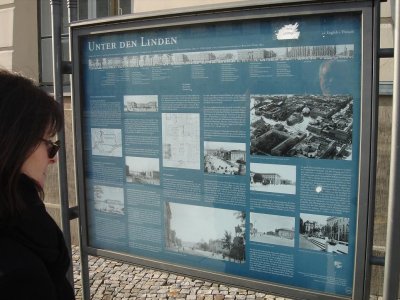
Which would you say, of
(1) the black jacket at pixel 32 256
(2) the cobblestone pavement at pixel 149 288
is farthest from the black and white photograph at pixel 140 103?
(2) the cobblestone pavement at pixel 149 288

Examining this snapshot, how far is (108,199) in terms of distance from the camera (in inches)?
93.6

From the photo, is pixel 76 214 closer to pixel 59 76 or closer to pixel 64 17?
pixel 59 76

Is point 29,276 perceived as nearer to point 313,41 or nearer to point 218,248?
point 218,248

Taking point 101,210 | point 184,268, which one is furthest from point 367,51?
point 101,210

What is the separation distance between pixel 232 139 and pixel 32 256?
39.0 inches

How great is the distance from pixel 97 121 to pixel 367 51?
1.39m

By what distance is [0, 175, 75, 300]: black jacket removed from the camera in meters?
1.20

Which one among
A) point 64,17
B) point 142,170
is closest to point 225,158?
point 142,170

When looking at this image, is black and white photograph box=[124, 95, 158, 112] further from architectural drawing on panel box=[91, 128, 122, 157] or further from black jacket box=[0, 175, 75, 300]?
black jacket box=[0, 175, 75, 300]

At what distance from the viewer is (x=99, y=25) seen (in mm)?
2256

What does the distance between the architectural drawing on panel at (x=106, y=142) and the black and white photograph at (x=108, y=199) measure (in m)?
0.19

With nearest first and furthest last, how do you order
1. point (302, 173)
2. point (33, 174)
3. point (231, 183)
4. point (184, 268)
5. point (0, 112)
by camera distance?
point (0, 112) → point (33, 174) → point (302, 173) → point (231, 183) → point (184, 268)

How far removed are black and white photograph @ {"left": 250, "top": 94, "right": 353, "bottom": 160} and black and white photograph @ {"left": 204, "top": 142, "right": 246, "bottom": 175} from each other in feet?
0.21

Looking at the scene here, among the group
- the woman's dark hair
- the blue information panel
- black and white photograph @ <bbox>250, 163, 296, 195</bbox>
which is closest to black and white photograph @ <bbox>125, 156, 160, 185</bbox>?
the blue information panel
